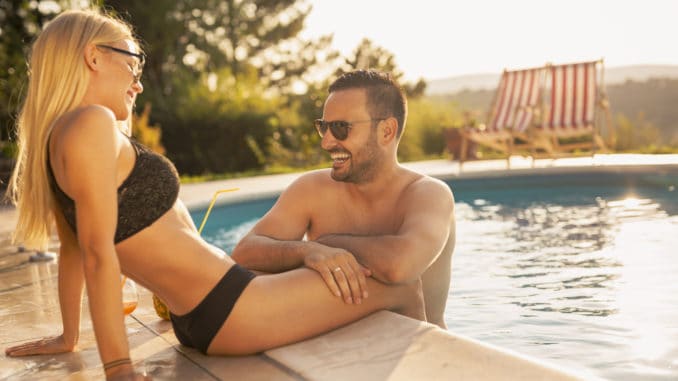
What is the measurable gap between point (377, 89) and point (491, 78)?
5175 cm

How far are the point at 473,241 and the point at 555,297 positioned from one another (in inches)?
82.9

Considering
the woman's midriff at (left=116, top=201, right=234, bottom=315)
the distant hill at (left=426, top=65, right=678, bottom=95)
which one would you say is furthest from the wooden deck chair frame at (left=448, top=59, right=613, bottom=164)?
the distant hill at (left=426, top=65, right=678, bottom=95)

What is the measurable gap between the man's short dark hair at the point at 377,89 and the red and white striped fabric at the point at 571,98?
323 inches

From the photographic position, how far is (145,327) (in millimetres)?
2781

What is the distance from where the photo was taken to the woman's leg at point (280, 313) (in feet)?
7.08

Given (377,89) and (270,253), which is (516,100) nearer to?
(377,89)

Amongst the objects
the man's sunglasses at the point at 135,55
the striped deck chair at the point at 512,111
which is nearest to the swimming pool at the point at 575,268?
the striped deck chair at the point at 512,111

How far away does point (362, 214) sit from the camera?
117 inches

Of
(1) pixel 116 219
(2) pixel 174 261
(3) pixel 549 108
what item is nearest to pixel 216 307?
(2) pixel 174 261

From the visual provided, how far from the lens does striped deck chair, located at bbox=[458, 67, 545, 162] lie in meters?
11.0

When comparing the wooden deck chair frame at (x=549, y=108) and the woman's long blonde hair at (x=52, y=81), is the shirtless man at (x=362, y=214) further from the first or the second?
the wooden deck chair frame at (x=549, y=108)

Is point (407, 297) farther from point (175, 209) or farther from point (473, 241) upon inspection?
point (473, 241)

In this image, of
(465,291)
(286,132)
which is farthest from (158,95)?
(465,291)

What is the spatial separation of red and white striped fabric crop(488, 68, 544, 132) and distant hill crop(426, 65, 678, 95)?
32.6 m
